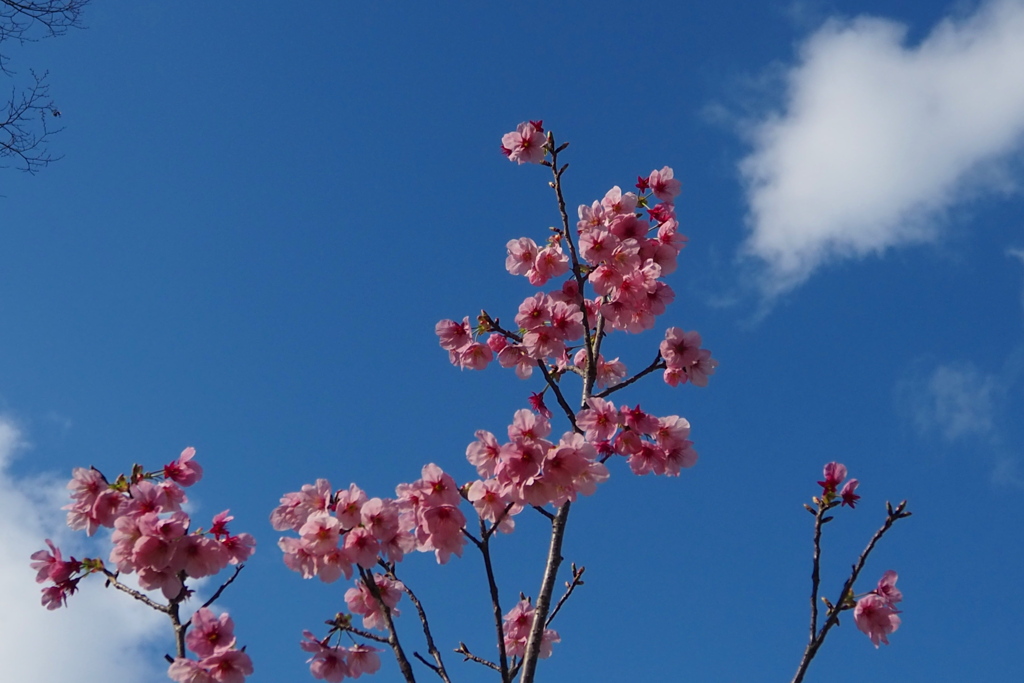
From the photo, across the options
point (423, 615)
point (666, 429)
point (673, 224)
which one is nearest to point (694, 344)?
point (666, 429)

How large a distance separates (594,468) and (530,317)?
840mm

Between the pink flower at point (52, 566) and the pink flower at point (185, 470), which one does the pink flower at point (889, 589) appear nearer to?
the pink flower at point (185, 470)

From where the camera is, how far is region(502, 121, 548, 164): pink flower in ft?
13.1

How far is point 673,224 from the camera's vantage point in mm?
3785

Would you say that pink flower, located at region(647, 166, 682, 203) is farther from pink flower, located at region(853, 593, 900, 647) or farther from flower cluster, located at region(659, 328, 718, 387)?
pink flower, located at region(853, 593, 900, 647)

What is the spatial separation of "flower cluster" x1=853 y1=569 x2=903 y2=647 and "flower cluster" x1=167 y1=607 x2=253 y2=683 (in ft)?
6.67

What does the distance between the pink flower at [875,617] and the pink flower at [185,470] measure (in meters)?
2.40

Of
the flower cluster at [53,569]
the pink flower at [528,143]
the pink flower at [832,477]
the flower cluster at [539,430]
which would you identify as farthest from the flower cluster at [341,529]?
the pink flower at [528,143]

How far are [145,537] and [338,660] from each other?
2.88ft

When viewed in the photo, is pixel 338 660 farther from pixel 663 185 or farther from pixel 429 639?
pixel 663 185

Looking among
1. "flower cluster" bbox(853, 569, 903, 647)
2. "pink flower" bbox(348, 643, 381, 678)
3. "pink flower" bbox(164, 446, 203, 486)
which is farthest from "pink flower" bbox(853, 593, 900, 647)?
"pink flower" bbox(164, 446, 203, 486)

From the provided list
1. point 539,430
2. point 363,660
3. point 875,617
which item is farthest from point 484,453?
point 875,617

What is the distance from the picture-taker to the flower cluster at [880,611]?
105 inches

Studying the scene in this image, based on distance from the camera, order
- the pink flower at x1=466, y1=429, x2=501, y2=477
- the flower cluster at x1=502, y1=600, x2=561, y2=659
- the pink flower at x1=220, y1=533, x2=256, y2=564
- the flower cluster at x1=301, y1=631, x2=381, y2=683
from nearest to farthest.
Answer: the pink flower at x1=220, y1=533, x2=256, y2=564 < the flower cluster at x1=301, y1=631, x2=381, y2=683 < the pink flower at x1=466, y1=429, x2=501, y2=477 < the flower cluster at x1=502, y1=600, x2=561, y2=659
